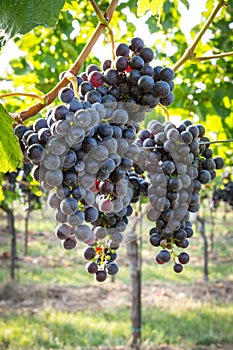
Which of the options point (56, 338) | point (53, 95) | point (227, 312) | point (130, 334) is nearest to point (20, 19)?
point (53, 95)

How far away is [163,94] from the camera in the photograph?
946 mm

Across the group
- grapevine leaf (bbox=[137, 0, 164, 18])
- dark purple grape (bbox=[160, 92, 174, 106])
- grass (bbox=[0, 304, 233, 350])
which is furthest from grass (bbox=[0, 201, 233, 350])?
dark purple grape (bbox=[160, 92, 174, 106])

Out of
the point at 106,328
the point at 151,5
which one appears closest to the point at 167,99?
the point at 151,5

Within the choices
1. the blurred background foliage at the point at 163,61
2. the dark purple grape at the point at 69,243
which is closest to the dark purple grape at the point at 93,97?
the dark purple grape at the point at 69,243

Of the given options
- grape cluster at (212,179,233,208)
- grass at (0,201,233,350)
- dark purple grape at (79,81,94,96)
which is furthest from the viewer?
grape cluster at (212,179,233,208)

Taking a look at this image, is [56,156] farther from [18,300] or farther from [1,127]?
[18,300]

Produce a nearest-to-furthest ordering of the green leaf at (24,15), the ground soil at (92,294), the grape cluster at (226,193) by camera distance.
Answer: the green leaf at (24,15) < the grape cluster at (226,193) < the ground soil at (92,294)

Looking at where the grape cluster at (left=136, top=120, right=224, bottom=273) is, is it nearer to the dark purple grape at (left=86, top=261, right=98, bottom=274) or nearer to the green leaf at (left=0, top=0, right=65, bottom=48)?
the dark purple grape at (left=86, top=261, right=98, bottom=274)

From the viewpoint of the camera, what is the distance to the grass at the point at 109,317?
259 inches

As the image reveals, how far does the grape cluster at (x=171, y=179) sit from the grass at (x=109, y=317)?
14.3 feet

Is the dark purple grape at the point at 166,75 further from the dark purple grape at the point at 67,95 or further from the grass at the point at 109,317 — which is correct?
the grass at the point at 109,317

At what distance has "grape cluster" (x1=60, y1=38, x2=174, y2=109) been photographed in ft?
2.99

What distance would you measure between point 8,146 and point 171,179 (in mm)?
360

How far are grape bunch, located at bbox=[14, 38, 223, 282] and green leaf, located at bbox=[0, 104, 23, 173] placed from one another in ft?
0.07
